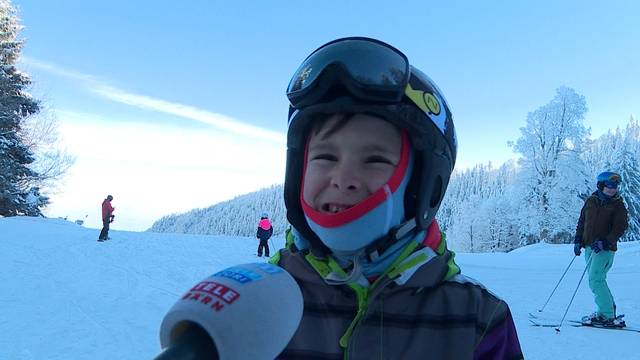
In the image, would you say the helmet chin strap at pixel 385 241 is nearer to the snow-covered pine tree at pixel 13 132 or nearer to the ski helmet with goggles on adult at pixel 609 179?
the ski helmet with goggles on adult at pixel 609 179

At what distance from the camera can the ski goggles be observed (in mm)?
1561

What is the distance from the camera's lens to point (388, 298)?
1.51 metres

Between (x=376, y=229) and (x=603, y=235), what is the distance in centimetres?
686

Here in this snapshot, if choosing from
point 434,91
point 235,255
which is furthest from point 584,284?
point 434,91

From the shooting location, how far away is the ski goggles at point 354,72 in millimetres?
1561

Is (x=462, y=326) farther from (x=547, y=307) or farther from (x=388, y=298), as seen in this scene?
(x=547, y=307)

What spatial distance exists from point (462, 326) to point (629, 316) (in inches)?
310

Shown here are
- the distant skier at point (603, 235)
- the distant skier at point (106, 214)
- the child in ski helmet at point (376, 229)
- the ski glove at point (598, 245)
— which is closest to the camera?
the child in ski helmet at point (376, 229)

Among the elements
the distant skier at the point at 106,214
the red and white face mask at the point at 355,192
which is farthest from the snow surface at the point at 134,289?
the red and white face mask at the point at 355,192

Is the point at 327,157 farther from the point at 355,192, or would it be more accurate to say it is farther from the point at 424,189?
the point at 424,189

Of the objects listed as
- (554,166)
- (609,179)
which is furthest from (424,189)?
(554,166)

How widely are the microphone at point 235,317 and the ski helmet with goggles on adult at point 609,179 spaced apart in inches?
285

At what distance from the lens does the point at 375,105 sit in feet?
5.04

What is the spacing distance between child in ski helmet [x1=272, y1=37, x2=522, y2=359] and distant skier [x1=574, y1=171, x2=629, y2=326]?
633cm
